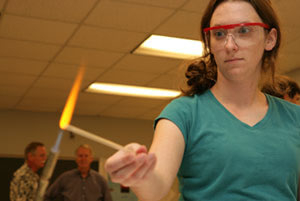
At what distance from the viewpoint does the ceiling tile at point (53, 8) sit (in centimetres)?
366

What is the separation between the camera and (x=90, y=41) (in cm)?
456

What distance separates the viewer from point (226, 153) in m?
0.96

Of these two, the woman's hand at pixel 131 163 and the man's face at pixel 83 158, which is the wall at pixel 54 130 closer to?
the man's face at pixel 83 158

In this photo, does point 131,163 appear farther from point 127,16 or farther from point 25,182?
point 127,16

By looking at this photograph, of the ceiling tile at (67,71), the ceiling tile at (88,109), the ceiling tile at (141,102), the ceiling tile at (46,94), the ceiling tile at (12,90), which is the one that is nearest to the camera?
the ceiling tile at (67,71)

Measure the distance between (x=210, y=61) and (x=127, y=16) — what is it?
2.79m

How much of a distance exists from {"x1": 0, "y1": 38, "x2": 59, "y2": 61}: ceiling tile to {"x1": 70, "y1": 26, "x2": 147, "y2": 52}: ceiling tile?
0.34 metres

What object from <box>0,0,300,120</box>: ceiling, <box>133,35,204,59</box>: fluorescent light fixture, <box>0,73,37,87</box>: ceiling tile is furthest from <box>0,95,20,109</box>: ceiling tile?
<box>133,35,204,59</box>: fluorescent light fixture

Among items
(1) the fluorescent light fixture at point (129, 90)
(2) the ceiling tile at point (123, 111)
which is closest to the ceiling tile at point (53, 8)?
(1) the fluorescent light fixture at point (129, 90)

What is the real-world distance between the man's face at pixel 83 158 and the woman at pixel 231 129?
3.65 metres

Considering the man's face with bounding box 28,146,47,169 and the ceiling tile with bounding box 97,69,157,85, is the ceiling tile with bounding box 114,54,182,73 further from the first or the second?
the man's face with bounding box 28,146,47,169

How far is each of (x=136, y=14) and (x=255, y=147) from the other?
9.94 ft

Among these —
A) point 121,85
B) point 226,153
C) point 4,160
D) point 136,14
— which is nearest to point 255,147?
point 226,153

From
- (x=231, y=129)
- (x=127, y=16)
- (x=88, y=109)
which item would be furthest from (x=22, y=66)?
(x=231, y=129)
